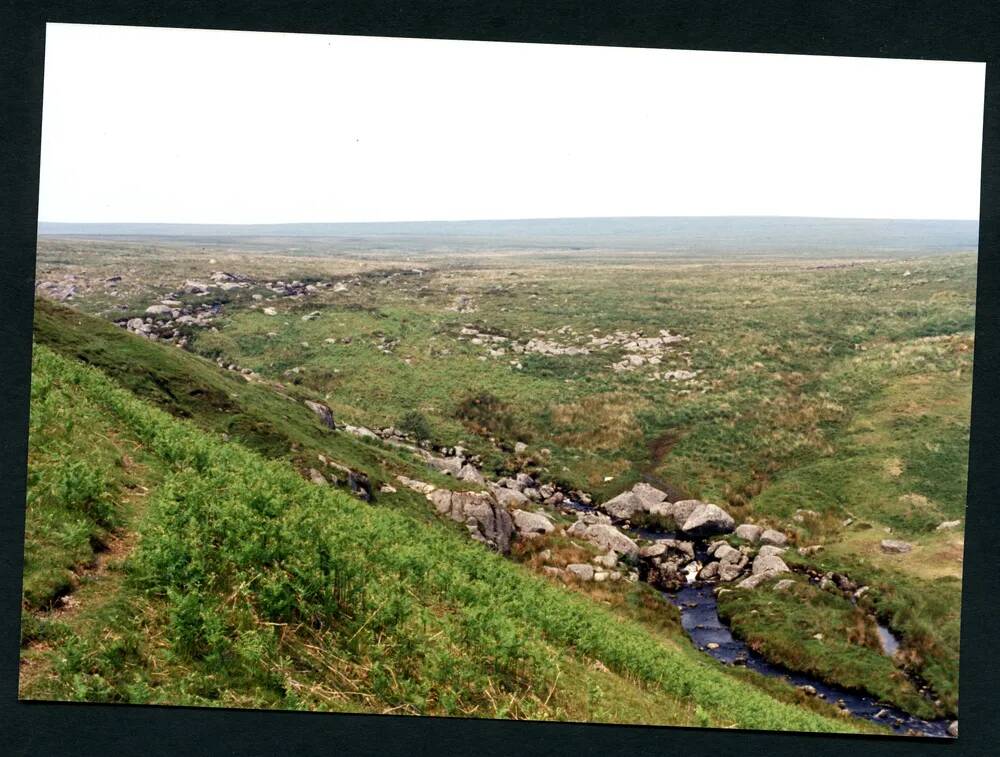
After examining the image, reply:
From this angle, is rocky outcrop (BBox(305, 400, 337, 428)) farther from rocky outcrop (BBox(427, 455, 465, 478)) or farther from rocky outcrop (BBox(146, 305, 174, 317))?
rocky outcrop (BBox(146, 305, 174, 317))

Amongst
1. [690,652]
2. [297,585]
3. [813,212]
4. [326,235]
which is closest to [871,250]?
[813,212]

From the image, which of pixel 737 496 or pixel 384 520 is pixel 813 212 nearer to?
pixel 737 496

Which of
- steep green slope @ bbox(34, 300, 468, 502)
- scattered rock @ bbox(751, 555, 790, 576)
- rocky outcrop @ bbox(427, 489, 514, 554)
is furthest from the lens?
scattered rock @ bbox(751, 555, 790, 576)

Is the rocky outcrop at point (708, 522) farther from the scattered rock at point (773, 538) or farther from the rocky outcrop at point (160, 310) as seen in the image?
the rocky outcrop at point (160, 310)

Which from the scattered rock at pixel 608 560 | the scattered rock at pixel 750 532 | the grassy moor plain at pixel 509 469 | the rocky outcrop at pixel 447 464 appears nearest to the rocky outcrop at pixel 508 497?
the grassy moor plain at pixel 509 469

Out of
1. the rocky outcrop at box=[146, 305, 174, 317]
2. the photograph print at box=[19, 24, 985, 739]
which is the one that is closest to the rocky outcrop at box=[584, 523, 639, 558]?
the photograph print at box=[19, 24, 985, 739]

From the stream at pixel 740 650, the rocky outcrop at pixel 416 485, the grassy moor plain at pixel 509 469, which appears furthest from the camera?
the rocky outcrop at pixel 416 485
